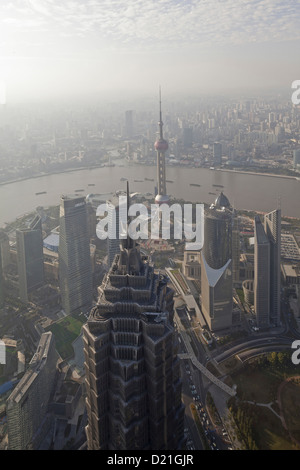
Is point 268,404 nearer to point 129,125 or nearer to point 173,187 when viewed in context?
point 173,187

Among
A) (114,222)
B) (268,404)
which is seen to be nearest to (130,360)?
(268,404)

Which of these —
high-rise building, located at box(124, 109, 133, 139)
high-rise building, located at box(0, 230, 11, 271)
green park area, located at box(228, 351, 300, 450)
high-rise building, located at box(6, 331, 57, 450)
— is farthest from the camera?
high-rise building, located at box(124, 109, 133, 139)

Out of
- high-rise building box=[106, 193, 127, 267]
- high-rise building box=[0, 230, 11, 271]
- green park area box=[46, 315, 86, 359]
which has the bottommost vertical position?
green park area box=[46, 315, 86, 359]

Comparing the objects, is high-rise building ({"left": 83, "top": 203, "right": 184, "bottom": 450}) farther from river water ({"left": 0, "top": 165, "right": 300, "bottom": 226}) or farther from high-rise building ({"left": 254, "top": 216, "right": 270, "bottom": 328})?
river water ({"left": 0, "top": 165, "right": 300, "bottom": 226})

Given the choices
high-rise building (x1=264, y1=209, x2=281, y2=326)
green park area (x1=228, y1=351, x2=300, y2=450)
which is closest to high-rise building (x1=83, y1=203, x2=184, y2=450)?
green park area (x1=228, y1=351, x2=300, y2=450)

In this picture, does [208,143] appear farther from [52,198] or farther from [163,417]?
[163,417]

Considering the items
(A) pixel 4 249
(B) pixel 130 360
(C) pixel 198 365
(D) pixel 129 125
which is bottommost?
(C) pixel 198 365

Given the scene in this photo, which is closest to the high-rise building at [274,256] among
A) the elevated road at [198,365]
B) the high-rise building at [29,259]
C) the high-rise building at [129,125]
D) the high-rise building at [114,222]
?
the elevated road at [198,365]
